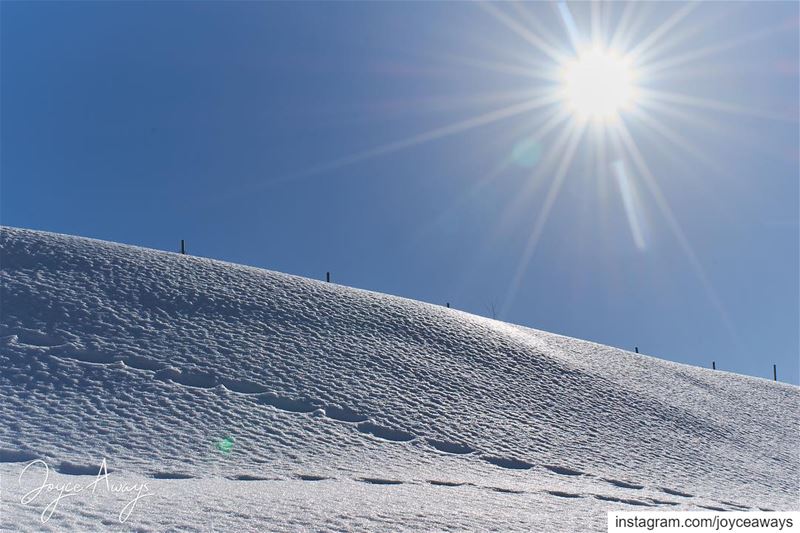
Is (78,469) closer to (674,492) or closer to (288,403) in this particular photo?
(288,403)

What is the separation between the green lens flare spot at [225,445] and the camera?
8.82 meters

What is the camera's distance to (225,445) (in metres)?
9.01

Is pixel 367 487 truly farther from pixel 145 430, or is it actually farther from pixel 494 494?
pixel 145 430

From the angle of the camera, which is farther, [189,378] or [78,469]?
[189,378]

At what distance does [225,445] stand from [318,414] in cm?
208

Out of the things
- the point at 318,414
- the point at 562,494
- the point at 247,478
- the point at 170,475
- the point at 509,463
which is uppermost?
the point at 318,414

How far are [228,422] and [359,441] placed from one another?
75.0 inches

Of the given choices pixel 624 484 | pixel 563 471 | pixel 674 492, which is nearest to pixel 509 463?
pixel 563 471

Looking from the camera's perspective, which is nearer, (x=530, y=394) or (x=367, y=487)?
(x=367, y=487)

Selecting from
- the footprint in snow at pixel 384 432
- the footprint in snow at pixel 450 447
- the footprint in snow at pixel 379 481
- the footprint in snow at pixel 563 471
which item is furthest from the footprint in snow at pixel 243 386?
the footprint in snow at pixel 563 471

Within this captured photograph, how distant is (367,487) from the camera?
801 cm

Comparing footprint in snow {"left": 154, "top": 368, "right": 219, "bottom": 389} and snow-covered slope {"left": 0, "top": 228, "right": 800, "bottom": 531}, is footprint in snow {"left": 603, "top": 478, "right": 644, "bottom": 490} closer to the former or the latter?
snow-covered slope {"left": 0, "top": 228, "right": 800, "bottom": 531}

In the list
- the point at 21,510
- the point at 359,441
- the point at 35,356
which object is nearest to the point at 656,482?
the point at 359,441

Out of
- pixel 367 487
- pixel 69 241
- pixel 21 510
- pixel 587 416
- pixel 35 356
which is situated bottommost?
pixel 21 510
